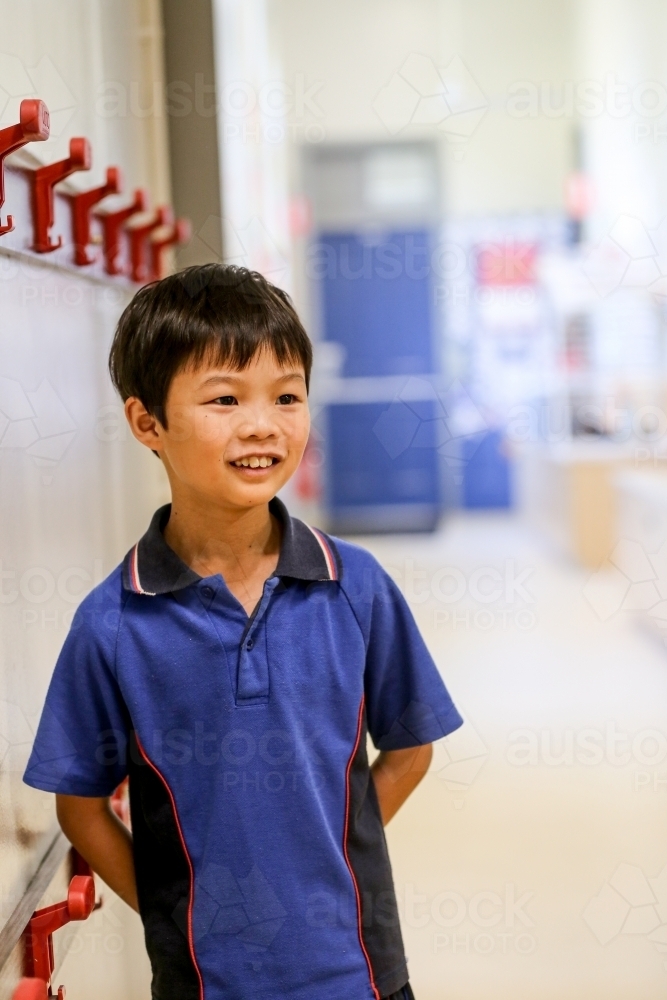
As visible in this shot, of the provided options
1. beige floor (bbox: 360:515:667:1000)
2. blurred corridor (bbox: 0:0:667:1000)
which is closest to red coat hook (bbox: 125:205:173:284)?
blurred corridor (bbox: 0:0:667:1000)

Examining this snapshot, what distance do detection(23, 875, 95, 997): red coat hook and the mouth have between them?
0.38 metres

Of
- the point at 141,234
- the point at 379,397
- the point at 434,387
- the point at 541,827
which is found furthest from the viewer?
the point at 379,397

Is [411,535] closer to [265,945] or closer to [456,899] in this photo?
[456,899]

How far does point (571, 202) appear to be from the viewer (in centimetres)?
737

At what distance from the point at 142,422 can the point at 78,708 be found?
0.80 feet

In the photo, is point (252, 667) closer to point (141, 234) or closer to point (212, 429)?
point (212, 429)

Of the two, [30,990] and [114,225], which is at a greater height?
[114,225]

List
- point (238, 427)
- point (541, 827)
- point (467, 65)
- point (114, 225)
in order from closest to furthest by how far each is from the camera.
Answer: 1. point (238, 427)
2. point (114, 225)
3. point (541, 827)
4. point (467, 65)

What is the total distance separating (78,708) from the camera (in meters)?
0.90

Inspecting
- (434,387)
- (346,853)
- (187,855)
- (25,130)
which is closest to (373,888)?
(346,853)

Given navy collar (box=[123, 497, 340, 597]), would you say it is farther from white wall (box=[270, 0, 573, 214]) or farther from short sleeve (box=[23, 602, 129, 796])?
white wall (box=[270, 0, 573, 214])

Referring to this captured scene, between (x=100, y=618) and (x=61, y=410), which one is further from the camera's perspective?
(x=61, y=410)

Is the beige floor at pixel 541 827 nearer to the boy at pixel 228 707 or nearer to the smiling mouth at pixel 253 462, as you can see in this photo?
the boy at pixel 228 707

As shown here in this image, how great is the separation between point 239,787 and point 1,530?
11.1 inches
